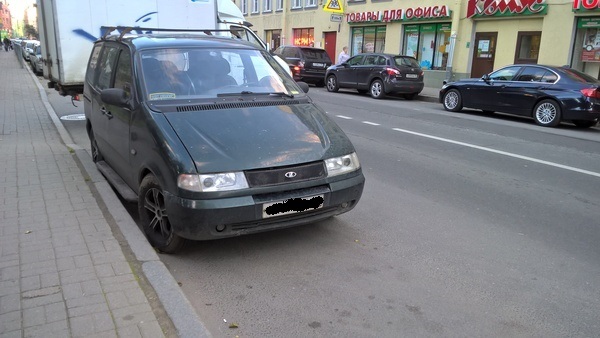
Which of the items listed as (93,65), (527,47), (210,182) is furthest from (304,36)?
(210,182)

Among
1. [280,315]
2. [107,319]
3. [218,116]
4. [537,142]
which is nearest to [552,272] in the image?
[280,315]

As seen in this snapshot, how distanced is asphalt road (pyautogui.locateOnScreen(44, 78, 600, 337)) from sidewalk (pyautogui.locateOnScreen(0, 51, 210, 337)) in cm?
30

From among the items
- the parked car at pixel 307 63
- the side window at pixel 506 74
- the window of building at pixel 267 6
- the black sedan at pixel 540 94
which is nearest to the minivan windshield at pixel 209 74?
the black sedan at pixel 540 94

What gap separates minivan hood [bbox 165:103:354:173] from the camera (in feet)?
12.2

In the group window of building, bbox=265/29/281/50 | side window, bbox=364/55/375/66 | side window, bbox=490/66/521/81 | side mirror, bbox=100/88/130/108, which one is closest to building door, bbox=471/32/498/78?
side window, bbox=364/55/375/66

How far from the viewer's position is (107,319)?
2.97m

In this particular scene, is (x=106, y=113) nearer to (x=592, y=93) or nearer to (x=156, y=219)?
(x=156, y=219)

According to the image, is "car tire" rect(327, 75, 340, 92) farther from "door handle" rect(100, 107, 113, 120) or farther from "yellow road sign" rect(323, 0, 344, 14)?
"door handle" rect(100, 107, 113, 120)

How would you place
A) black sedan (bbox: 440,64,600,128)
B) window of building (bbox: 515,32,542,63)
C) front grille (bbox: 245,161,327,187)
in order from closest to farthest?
front grille (bbox: 245,161,327,187), black sedan (bbox: 440,64,600,128), window of building (bbox: 515,32,542,63)

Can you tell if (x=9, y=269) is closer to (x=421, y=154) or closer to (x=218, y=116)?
(x=218, y=116)

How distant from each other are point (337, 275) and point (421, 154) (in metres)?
4.92

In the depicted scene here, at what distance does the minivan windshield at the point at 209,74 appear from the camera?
15.0 feet

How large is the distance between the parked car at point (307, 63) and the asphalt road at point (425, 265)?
1564cm

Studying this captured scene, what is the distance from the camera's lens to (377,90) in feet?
59.5
